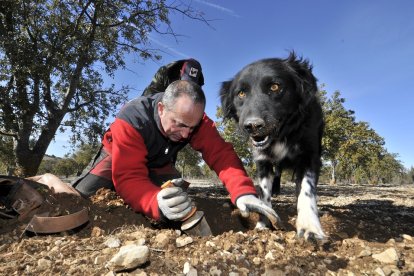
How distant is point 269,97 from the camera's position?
3949mm

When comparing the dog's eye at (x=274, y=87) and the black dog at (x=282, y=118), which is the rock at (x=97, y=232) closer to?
the black dog at (x=282, y=118)

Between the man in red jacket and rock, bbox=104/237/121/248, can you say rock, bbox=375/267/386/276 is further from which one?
rock, bbox=104/237/121/248

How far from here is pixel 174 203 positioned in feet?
8.70

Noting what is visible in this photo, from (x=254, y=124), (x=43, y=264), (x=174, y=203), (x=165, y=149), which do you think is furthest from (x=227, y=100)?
(x=43, y=264)

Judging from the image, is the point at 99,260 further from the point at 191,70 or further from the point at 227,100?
the point at 191,70

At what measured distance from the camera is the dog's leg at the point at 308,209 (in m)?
2.97

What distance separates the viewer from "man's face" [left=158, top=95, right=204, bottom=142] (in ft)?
10.3

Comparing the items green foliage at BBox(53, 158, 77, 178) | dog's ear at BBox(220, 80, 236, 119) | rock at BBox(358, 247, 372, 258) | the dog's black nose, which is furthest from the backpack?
green foliage at BBox(53, 158, 77, 178)

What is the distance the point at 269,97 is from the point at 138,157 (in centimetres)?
165

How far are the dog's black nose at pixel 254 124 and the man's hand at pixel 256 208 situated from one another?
2.44ft

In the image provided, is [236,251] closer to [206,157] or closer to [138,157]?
[138,157]

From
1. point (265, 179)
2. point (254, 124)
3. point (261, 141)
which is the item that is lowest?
point (265, 179)

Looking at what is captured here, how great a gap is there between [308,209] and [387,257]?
Answer: 109cm

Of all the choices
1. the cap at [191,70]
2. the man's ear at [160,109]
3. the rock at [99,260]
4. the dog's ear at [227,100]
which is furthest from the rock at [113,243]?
the cap at [191,70]
